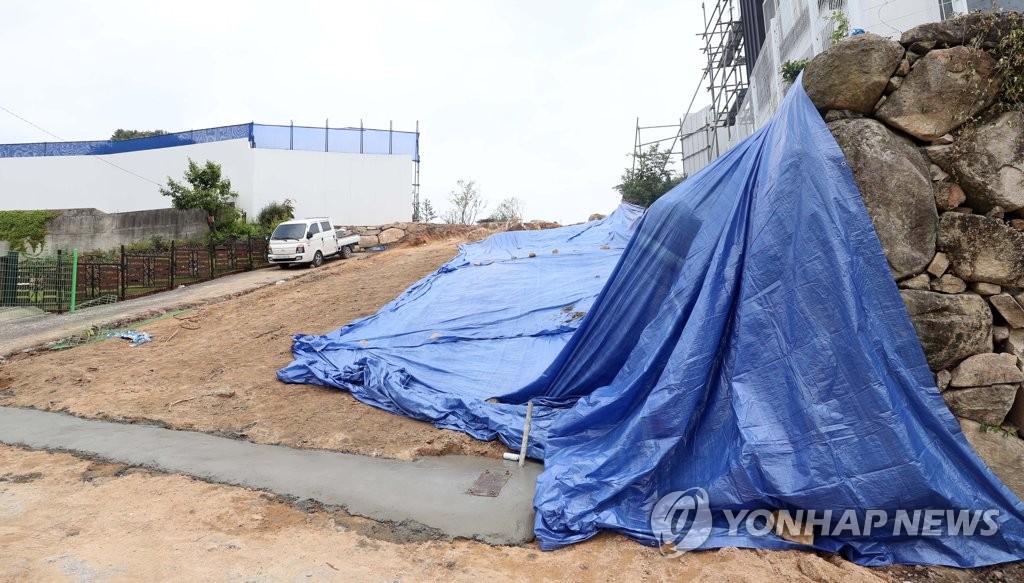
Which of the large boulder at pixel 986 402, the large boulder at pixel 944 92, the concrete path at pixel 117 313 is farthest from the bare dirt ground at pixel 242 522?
the concrete path at pixel 117 313

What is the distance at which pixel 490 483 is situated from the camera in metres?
3.55

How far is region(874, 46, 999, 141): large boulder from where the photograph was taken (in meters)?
2.73

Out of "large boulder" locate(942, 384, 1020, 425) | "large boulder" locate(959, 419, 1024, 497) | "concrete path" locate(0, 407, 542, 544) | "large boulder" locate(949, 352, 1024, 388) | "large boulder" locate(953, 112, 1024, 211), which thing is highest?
"large boulder" locate(953, 112, 1024, 211)

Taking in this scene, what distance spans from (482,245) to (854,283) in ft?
34.3

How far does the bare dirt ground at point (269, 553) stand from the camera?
8.00 ft

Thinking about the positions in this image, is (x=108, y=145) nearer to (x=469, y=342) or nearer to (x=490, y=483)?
(x=469, y=342)

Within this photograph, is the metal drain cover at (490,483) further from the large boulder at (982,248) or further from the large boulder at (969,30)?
the large boulder at (969,30)

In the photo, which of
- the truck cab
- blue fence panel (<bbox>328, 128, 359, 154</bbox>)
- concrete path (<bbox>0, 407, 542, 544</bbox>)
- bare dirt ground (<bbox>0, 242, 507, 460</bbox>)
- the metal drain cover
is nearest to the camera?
concrete path (<bbox>0, 407, 542, 544</bbox>)

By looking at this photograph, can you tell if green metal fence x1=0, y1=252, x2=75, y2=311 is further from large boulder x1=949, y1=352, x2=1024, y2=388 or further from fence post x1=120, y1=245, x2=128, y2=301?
large boulder x1=949, y1=352, x2=1024, y2=388

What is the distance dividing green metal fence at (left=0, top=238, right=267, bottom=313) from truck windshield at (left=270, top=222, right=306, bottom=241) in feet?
6.15

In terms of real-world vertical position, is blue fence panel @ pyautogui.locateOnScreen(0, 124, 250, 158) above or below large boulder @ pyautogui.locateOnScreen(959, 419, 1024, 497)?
above

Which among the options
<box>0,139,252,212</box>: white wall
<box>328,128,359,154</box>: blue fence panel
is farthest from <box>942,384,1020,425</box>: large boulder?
<box>0,139,252,212</box>: white wall

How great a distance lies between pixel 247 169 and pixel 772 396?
22387 mm

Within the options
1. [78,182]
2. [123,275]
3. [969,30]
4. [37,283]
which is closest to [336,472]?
[969,30]
